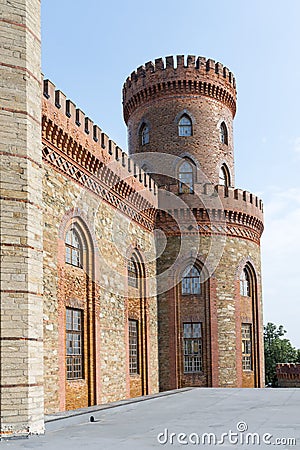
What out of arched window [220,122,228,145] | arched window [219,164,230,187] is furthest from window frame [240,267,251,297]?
arched window [220,122,228,145]

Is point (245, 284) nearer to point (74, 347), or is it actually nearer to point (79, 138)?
point (74, 347)

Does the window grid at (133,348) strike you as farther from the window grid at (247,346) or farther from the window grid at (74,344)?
the window grid at (247,346)

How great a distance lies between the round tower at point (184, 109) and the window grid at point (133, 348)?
808 cm

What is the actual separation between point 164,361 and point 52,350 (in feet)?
32.6

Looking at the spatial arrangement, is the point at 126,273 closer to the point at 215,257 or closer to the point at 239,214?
the point at 215,257

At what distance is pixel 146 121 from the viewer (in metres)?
27.3

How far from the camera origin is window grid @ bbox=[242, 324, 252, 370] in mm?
24562

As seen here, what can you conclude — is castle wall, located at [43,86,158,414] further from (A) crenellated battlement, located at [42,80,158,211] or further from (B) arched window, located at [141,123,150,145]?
(B) arched window, located at [141,123,150,145]

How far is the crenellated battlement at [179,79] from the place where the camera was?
26516 millimetres

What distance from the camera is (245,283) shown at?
25.3 metres

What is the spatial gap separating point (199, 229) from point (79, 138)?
28.7 ft

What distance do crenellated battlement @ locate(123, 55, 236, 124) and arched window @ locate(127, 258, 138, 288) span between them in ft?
28.4

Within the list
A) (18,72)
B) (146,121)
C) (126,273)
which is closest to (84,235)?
(126,273)

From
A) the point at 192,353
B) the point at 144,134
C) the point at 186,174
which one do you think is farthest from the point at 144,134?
the point at 192,353
